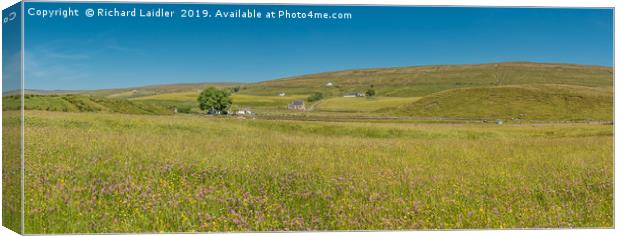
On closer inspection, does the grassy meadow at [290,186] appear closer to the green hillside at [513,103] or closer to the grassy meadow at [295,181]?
the grassy meadow at [295,181]

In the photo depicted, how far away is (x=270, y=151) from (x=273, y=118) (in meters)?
7.60

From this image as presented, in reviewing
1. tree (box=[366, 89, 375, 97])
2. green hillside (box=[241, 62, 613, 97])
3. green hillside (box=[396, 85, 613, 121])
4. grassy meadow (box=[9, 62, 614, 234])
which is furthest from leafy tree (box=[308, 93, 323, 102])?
grassy meadow (box=[9, 62, 614, 234])

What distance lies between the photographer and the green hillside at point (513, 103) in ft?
48.5

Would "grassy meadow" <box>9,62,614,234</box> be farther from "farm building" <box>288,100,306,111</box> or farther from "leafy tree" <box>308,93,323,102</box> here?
"leafy tree" <box>308,93,323,102</box>

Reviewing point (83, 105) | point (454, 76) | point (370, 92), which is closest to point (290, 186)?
point (83, 105)

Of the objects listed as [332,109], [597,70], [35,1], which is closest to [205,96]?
[35,1]

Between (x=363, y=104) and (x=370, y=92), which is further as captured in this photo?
(x=363, y=104)

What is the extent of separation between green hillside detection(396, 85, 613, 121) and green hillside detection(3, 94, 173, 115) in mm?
9115

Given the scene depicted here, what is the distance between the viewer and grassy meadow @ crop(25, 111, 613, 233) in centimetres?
741

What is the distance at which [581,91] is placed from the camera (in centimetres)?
1468

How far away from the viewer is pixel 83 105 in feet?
35.6

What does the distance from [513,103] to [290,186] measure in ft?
40.7

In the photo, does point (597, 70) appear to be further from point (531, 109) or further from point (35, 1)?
point (35, 1)

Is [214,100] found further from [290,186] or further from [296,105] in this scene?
[296,105]
